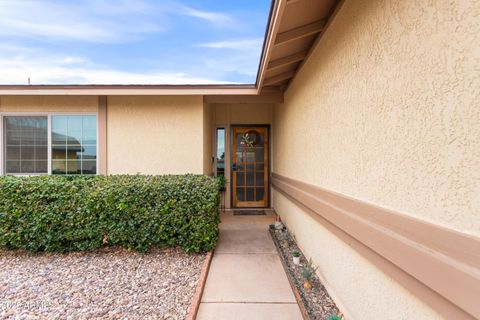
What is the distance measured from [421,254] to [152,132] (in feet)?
16.4

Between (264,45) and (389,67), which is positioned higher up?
(264,45)

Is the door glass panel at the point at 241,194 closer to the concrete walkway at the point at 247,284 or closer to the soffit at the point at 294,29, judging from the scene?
the concrete walkway at the point at 247,284

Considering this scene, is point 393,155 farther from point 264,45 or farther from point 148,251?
point 148,251

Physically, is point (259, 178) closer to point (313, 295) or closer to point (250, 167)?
point (250, 167)

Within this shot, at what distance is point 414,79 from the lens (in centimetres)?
148

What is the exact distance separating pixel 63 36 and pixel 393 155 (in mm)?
12704

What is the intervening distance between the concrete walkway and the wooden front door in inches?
99.9

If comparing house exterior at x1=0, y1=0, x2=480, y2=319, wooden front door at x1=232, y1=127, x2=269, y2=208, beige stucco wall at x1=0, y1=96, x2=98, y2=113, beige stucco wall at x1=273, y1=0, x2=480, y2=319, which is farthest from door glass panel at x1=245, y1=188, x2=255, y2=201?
beige stucco wall at x1=0, y1=96, x2=98, y2=113

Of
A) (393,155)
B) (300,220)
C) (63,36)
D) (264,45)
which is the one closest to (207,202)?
(300,220)

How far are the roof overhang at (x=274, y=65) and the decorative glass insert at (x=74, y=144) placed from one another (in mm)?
672

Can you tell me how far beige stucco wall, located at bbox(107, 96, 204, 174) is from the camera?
5324 millimetres

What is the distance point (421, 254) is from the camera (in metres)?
1.37

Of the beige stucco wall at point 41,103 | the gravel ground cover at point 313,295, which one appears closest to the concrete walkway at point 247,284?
the gravel ground cover at point 313,295

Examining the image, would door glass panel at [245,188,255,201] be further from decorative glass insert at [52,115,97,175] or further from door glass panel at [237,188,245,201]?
decorative glass insert at [52,115,97,175]
